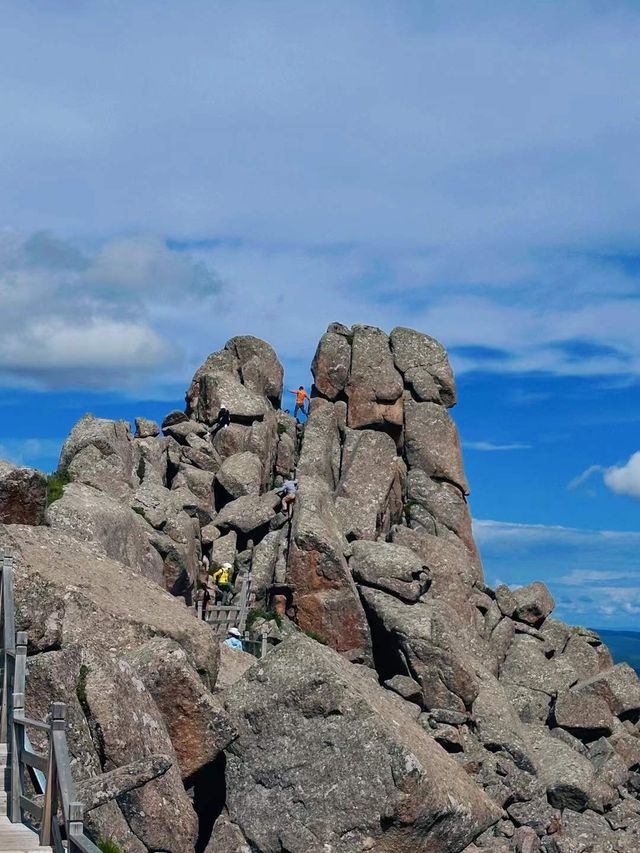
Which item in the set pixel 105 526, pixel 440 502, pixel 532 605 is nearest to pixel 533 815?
pixel 532 605

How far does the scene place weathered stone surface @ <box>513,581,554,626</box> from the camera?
61.4 meters

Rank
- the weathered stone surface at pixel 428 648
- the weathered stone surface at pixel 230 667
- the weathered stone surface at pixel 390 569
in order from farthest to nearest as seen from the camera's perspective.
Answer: the weathered stone surface at pixel 390 569, the weathered stone surface at pixel 428 648, the weathered stone surface at pixel 230 667

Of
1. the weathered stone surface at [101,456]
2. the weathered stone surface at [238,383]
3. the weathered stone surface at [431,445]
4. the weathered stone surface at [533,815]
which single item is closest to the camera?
the weathered stone surface at [533,815]

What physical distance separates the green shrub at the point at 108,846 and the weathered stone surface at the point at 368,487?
3934 cm

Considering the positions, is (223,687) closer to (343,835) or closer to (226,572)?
(343,835)

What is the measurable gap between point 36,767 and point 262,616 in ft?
119

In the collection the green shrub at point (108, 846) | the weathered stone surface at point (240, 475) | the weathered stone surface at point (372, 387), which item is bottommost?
the green shrub at point (108, 846)

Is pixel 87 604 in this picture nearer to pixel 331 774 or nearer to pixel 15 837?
pixel 331 774

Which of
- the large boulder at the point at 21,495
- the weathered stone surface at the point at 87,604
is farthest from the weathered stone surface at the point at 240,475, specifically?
the weathered stone surface at the point at 87,604

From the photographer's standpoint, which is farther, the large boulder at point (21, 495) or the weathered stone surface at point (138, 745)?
the large boulder at point (21, 495)

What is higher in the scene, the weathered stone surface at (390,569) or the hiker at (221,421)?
the hiker at (221,421)

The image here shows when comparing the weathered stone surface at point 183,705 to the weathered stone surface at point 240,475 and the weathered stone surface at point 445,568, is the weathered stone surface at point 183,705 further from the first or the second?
the weathered stone surface at point 240,475

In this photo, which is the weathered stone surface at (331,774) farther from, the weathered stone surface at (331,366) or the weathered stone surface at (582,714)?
the weathered stone surface at (331,366)

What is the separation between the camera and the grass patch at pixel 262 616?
158ft
